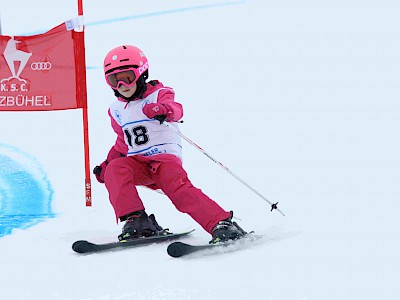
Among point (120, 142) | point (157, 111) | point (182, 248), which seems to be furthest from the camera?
point (120, 142)

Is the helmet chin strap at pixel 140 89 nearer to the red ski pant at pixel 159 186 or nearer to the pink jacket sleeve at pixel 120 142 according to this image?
the pink jacket sleeve at pixel 120 142

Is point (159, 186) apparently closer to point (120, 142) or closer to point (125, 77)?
point (120, 142)

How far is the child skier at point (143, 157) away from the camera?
3703mm

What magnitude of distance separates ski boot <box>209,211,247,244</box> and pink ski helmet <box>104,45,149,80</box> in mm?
1103

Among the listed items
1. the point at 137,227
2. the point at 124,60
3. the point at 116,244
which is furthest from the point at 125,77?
the point at 116,244

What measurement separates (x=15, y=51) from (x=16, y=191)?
1.16m

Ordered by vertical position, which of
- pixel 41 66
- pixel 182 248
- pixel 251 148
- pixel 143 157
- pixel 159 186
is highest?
pixel 41 66

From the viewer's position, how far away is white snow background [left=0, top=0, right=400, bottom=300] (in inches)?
115

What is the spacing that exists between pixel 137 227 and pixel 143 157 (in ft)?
1.65

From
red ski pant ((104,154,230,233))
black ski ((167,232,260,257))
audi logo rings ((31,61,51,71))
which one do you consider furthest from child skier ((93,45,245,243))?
audi logo rings ((31,61,51,71))

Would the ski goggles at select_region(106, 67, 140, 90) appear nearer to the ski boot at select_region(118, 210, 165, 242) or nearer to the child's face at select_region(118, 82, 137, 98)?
the child's face at select_region(118, 82, 137, 98)

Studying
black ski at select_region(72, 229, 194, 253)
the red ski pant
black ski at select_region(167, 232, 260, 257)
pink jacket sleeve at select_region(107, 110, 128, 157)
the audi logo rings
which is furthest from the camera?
the audi logo rings

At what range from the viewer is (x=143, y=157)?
4.04 m

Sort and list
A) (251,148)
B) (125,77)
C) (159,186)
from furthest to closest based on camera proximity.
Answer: (251,148) < (159,186) < (125,77)
